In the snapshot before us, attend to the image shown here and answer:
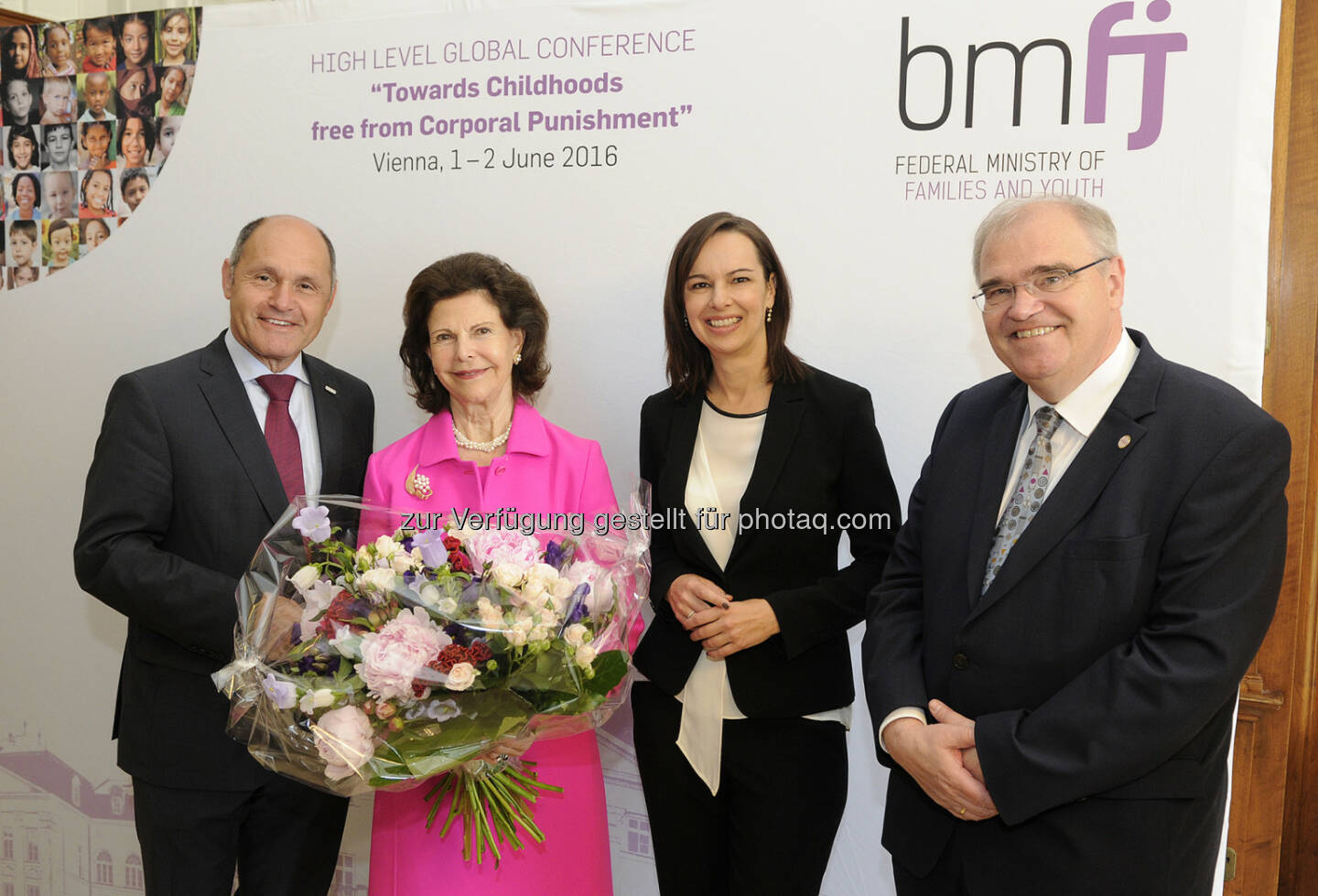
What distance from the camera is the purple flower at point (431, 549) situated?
1.68 meters

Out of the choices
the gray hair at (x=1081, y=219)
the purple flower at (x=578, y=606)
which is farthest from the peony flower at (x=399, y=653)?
the gray hair at (x=1081, y=219)

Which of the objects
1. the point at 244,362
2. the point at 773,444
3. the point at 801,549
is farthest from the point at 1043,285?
the point at 244,362

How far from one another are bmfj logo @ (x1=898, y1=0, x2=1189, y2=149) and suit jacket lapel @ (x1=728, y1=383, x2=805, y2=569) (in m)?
1.02

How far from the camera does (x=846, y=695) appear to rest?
233 cm

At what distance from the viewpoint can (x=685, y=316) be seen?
246cm

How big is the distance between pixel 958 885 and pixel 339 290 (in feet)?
8.62

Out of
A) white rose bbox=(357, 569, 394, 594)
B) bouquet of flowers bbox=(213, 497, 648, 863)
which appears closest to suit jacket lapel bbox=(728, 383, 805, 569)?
bouquet of flowers bbox=(213, 497, 648, 863)

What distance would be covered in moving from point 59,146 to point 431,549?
2862 millimetres

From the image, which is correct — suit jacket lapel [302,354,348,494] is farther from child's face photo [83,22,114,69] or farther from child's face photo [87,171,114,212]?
child's face photo [83,22,114,69]

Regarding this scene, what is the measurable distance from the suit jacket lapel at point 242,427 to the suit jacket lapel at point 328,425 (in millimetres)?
134

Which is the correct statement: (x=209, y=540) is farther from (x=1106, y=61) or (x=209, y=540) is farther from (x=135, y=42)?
(x=1106, y=61)

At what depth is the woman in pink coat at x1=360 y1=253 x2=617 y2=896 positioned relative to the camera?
2.15 m

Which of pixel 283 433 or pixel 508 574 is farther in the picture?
pixel 283 433

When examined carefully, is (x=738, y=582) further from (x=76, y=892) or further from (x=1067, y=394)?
(x=76, y=892)
